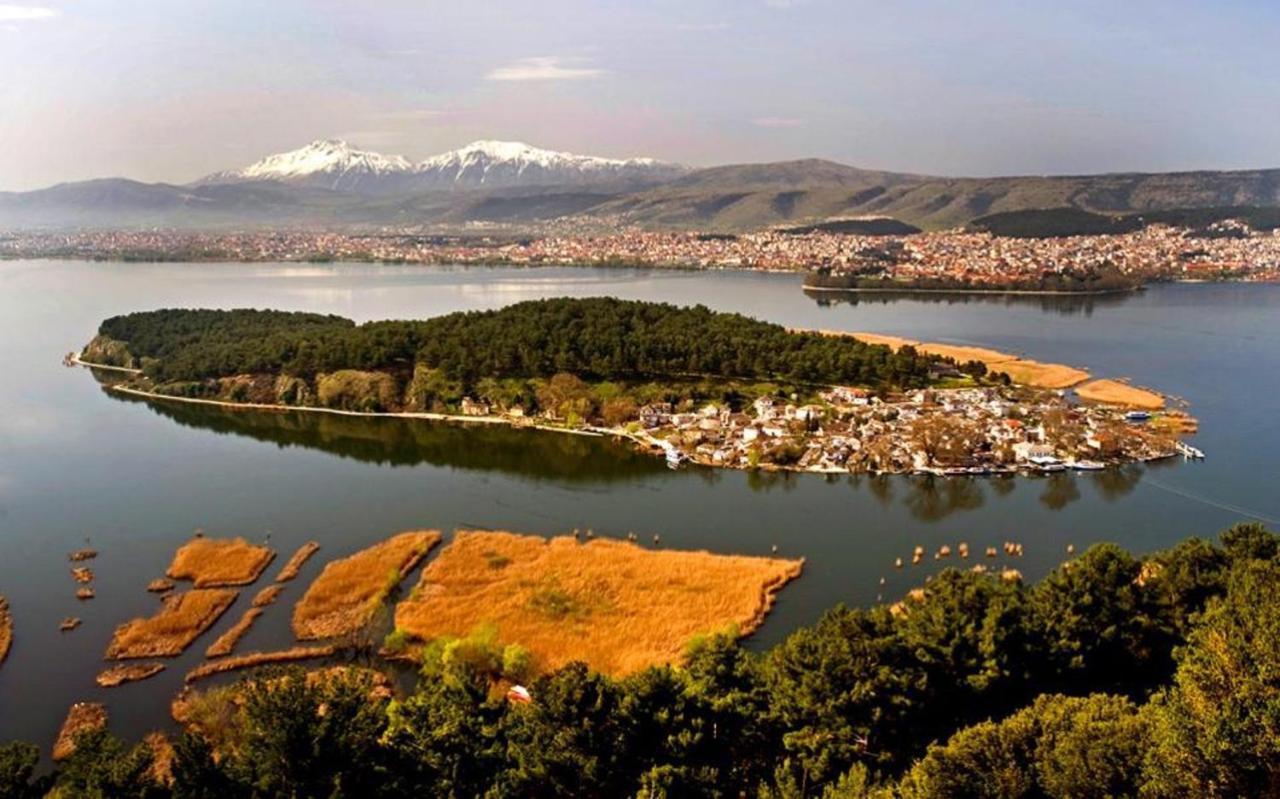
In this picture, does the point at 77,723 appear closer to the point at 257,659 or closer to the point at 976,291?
the point at 257,659

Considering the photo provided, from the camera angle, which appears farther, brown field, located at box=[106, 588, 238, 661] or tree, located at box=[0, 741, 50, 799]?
brown field, located at box=[106, 588, 238, 661]

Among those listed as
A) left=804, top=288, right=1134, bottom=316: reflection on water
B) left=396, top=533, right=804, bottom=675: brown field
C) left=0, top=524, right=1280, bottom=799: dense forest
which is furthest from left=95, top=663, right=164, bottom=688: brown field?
left=804, top=288, right=1134, bottom=316: reflection on water

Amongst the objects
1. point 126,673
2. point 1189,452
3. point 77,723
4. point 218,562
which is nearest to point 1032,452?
point 1189,452

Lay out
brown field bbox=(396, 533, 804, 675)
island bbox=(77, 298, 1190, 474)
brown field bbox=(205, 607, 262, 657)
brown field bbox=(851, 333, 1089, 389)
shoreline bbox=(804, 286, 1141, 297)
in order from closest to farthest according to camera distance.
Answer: brown field bbox=(396, 533, 804, 675) → brown field bbox=(205, 607, 262, 657) → island bbox=(77, 298, 1190, 474) → brown field bbox=(851, 333, 1089, 389) → shoreline bbox=(804, 286, 1141, 297)

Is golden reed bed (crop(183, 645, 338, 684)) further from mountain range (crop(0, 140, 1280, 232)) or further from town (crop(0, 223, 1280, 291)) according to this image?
mountain range (crop(0, 140, 1280, 232))

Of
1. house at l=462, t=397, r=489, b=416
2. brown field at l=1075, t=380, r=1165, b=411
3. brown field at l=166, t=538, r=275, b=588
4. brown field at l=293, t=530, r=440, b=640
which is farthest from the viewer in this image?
house at l=462, t=397, r=489, b=416

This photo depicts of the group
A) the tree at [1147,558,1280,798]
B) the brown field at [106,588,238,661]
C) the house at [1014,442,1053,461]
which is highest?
the tree at [1147,558,1280,798]

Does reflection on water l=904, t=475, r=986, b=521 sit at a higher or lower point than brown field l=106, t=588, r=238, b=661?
higher

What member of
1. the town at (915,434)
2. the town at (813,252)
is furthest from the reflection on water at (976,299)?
the town at (915,434)
